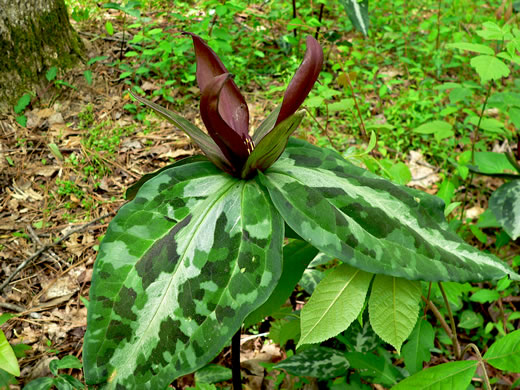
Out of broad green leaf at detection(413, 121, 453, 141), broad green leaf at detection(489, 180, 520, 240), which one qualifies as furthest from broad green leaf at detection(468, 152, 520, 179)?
broad green leaf at detection(413, 121, 453, 141)

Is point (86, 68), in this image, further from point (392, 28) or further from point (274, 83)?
point (392, 28)

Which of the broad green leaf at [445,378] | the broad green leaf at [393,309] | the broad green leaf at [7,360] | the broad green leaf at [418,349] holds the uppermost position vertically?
the broad green leaf at [7,360]

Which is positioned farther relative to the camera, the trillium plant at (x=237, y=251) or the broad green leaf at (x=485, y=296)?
the broad green leaf at (x=485, y=296)

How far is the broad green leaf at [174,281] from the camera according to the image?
2.39ft

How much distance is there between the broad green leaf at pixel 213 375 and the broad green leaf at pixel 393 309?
65 cm

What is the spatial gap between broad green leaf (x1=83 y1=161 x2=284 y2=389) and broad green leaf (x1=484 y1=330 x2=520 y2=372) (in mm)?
462

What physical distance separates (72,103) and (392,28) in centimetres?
254

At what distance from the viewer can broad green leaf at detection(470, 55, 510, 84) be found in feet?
5.03

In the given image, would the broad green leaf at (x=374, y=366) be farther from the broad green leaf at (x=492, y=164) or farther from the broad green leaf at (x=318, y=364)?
the broad green leaf at (x=492, y=164)

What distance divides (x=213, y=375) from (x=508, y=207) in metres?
1.32

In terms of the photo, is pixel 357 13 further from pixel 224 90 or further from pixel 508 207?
pixel 224 90

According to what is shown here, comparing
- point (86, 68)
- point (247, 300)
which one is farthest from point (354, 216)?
point (86, 68)

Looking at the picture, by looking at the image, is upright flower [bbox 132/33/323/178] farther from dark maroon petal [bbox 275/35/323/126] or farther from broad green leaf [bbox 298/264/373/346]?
broad green leaf [bbox 298/264/373/346]

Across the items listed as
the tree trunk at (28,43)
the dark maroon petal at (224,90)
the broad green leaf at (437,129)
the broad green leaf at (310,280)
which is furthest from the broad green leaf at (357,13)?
the dark maroon petal at (224,90)
